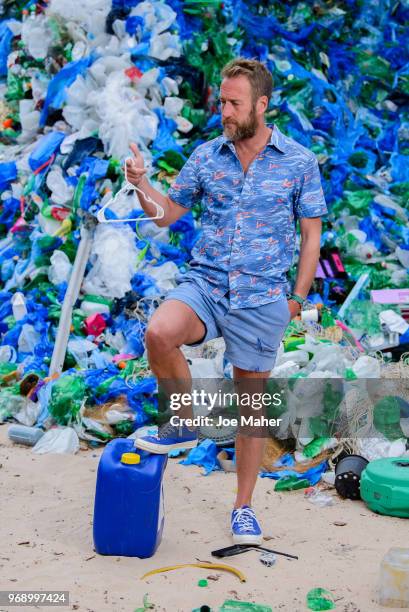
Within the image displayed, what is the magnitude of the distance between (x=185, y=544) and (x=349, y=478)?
106cm

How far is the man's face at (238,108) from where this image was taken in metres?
3.52

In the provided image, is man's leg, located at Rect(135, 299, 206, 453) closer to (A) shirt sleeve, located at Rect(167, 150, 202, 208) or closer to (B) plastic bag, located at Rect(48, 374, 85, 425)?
(A) shirt sleeve, located at Rect(167, 150, 202, 208)

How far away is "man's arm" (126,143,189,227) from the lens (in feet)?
11.7

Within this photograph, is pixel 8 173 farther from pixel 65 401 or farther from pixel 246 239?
pixel 246 239

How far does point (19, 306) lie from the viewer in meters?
6.32

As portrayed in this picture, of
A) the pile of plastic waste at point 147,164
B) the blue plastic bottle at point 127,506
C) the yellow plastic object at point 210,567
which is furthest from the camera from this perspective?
the pile of plastic waste at point 147,164

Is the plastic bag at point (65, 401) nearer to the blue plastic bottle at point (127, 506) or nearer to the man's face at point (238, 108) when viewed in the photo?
the blue plastic bottle at point (127, 506)

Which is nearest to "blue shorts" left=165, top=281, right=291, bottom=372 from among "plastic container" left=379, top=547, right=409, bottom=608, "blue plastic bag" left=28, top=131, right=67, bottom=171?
"plastic container" left=379, top=547, right=409, bottom=608

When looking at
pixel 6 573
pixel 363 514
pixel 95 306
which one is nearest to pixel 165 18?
pixel 95 306

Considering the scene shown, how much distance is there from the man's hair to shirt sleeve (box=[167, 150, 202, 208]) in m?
0.36

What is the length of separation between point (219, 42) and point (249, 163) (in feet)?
13.0

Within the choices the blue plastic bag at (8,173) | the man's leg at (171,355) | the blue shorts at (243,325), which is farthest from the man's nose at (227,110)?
the blue plastic bag at (8,173)

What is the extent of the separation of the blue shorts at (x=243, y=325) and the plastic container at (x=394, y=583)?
944 mm

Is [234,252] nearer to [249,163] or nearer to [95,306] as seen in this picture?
[249,163]
